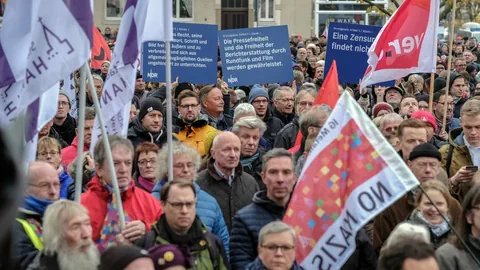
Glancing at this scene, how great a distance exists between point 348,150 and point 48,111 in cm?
188

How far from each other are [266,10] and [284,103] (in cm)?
3500

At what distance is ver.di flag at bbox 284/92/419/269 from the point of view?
3953 millimetres

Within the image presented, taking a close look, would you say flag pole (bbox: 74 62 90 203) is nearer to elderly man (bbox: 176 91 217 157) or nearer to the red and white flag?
elderly man (bbox: 176 91 217 157)

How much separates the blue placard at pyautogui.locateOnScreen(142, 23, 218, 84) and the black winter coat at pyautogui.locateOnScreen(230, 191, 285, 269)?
5419mm

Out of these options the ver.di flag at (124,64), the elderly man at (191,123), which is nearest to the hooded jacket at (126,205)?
the ver.di flag at (124,64)

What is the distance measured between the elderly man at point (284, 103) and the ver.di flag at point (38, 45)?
18.4ft

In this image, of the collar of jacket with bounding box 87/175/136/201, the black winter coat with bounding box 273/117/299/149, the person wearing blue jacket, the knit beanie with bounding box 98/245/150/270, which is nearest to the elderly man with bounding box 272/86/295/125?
the black winter coat with bounding box 273/117/299/149

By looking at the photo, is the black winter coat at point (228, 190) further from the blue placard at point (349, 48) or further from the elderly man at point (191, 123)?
the blue placard at point (349, 48)

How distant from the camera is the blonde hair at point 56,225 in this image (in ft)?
12.2

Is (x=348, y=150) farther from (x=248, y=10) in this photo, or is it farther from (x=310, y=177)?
(x=248, y=10)

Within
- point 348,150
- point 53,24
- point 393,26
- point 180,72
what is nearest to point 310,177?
point 348,150

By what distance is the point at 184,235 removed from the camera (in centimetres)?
423

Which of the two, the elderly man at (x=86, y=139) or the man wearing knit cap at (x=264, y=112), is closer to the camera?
the elderly man at (x=86, y=139)

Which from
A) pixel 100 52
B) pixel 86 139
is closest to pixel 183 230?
pixel 86 139
